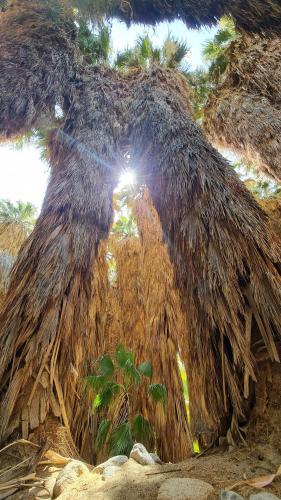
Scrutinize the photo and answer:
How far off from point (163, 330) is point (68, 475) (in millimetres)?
3037

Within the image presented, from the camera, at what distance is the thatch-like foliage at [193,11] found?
3.89m

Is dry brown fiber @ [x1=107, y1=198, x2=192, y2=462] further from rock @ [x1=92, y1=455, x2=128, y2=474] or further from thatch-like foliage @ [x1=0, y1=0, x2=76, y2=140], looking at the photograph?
thatch-like foliage @ [x1=0, y1=0, x2=76, y2=140]

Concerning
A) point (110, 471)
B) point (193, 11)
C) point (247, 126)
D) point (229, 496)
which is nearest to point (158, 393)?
point (110, 471)

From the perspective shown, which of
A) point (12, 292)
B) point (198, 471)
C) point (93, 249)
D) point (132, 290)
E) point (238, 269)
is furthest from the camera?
point (132, 290)

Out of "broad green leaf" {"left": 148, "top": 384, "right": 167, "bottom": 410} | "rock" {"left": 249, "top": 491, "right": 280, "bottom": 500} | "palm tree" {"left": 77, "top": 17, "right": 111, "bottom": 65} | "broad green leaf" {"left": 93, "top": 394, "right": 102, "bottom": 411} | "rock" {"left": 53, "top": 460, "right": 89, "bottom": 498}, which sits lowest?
"broad green leaf" {"left": 93, "top": 394, "right": 102, "bottom": 411}

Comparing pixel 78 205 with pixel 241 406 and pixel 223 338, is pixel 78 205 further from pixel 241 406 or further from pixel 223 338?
pixel 241 406

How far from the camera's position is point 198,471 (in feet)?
6.40

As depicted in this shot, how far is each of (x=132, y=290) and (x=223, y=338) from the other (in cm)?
346

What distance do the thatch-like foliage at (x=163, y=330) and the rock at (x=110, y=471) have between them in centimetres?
138

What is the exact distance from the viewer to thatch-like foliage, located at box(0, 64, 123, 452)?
9.07ft

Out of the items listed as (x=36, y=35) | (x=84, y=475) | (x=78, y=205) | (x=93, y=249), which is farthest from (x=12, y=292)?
(x=36, y=35)

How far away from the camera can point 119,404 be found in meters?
4.07

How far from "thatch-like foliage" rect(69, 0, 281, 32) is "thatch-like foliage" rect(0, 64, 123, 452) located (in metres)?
1.87

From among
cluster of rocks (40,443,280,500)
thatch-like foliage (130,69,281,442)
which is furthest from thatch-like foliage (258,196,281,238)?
cluster of rocks (40,443,280,500)
